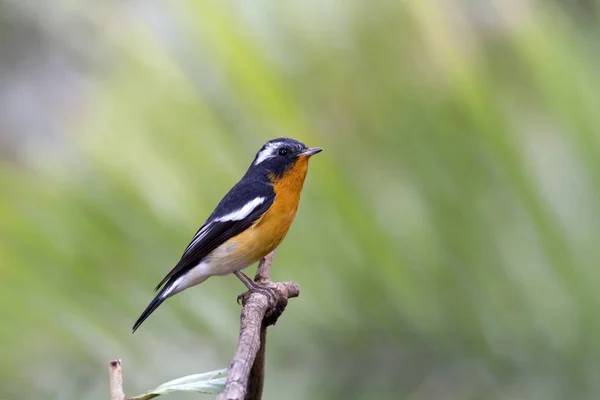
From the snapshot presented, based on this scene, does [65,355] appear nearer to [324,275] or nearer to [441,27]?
[324,275]

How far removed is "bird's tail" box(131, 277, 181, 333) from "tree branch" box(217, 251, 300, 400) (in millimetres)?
261

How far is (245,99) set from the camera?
2.19 m

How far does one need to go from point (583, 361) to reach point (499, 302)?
0.23 meters

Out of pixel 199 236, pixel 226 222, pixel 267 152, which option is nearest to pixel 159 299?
pixel 199 236

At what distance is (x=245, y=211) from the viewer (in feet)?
8.93

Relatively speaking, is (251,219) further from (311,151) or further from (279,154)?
(311,151)

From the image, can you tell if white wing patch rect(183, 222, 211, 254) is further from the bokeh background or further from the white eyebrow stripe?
the white eyebrow stripe

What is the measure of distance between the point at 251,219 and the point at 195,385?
128cm

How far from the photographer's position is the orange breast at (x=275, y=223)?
2.55 m

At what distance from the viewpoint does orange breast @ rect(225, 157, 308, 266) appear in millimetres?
2555

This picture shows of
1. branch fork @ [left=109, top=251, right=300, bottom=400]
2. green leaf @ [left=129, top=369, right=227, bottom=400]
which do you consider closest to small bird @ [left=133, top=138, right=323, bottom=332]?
branch fork @ [left=109, top=251, right=300, bottom=400]

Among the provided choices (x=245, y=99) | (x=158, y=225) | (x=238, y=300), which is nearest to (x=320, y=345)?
(x=238, y=300)

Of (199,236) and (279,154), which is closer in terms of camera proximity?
(199,236)

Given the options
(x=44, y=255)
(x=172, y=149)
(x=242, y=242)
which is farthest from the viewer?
(x=242, y=242)
